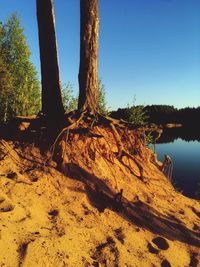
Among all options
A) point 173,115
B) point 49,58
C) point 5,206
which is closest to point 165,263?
point 5,206

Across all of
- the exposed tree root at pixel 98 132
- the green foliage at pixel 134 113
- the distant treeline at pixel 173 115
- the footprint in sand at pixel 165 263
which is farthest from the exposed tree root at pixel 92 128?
the distant treeline at pixel 173 115

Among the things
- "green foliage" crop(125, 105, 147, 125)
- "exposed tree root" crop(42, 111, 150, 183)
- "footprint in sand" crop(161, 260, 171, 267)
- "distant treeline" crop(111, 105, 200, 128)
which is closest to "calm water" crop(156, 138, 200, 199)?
"distant treeline" crop(111, 105, 200, 128)

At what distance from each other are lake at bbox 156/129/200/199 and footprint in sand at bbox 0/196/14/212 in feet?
66.1

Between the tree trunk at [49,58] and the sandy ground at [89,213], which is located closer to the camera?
the sandy ground at [89,213]

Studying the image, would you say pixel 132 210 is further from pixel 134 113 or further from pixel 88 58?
pixel 134 113

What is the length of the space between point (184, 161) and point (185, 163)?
1.18 meters

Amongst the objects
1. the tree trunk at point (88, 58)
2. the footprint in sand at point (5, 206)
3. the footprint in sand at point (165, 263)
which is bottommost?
the footprint in sand at point (165, 263)

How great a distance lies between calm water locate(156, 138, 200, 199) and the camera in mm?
31184

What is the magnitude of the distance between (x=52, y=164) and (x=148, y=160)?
3554 mm

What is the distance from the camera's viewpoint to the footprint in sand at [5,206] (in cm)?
538

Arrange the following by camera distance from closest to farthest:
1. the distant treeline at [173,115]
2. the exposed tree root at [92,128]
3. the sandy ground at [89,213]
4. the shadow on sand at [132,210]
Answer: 1. the sandy ground at [89,213]
2. the shadow on sand at [132,210]
3. the exposed tree root at [92,128]
4. the distant treeline at [173,115]

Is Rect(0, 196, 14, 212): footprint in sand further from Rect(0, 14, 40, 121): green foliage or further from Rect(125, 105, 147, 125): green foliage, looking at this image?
Rect(0, 14, 40, 121): green foliage

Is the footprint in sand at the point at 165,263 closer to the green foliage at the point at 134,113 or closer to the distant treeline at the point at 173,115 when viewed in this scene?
the green foliage at the point at 134,113

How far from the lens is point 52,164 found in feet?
23.3
